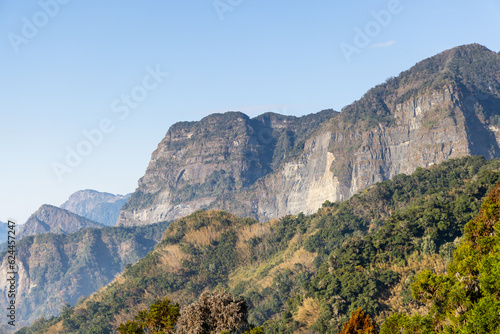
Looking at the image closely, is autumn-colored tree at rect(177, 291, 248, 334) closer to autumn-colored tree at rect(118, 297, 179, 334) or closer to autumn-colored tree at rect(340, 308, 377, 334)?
autumn-colored tree at rect(118, 297, 179, 334)

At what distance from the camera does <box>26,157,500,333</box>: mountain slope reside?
303 ft

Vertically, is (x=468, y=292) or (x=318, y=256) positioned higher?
(x=468, y=292)

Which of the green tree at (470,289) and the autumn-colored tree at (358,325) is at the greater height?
the green tree at (470,289)

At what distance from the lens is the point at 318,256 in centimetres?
13725

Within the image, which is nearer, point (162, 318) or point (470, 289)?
point (470, 289)

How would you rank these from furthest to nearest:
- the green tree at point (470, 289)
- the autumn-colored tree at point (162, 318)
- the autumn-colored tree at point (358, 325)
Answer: the autumn-colored tree at point (162, 318) → the autumn-colored tree at point (358, 325) → the green tree at point (470, 289)

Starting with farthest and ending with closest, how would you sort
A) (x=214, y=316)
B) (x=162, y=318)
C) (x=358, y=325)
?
(x=358, y=325)
(x=162, y=318)
(x=214, y=316)

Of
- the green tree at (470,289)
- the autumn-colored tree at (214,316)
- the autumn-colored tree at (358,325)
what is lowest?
the autumn-colored tree at (358,325)

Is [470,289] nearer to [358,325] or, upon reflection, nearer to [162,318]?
[358,325]

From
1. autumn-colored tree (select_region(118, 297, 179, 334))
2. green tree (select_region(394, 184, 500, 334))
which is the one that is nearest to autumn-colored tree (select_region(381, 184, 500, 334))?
green tree (select_region(394, 184, 500, 334))

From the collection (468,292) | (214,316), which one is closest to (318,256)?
(214,316)

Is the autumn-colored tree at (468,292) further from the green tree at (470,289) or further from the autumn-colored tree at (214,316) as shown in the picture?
the autumn-colored tree at (214,316)

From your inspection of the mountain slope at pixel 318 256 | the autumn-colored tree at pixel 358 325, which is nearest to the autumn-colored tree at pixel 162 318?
the autumn-colored tree at pixel 358 325

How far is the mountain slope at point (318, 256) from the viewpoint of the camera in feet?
303
